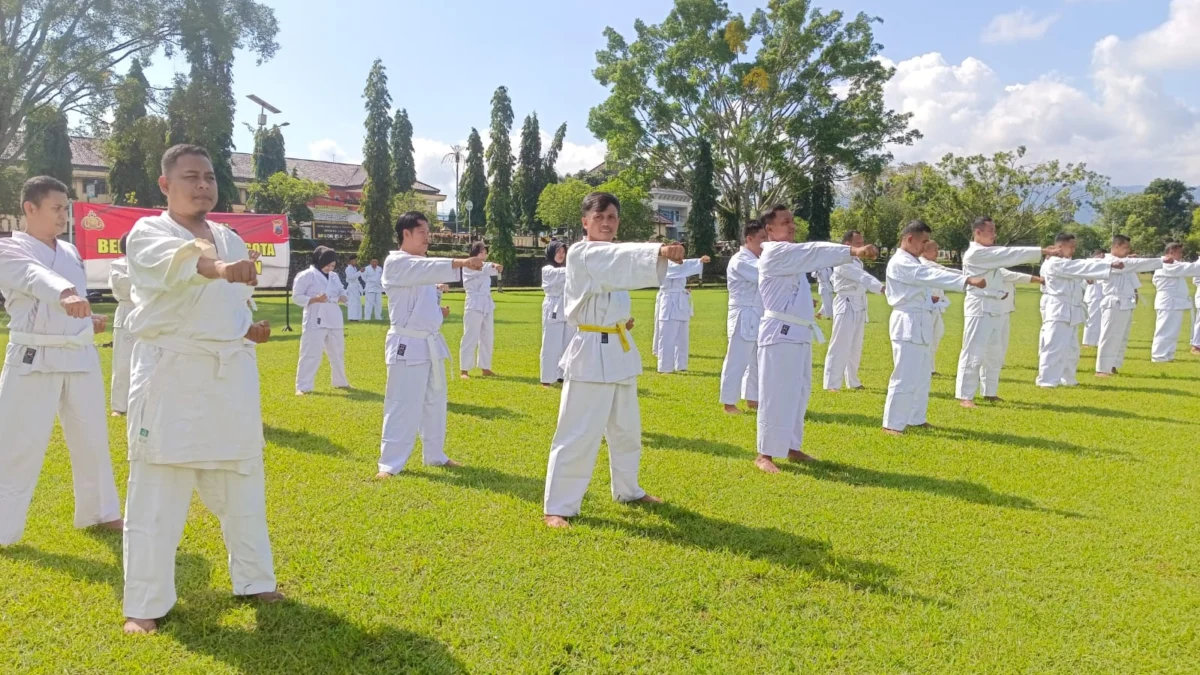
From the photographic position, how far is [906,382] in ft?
27.4

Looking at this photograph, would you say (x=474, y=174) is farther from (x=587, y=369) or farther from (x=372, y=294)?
(x=587, y=369)

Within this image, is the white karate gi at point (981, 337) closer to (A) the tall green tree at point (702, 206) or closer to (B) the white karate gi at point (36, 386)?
(B) the white karate gi at point (36, 386)

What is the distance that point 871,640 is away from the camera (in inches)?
150

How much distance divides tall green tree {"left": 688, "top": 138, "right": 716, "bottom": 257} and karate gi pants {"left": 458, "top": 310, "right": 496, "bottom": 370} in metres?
34.5

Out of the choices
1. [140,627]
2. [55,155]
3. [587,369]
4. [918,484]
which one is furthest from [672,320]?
[55,155]

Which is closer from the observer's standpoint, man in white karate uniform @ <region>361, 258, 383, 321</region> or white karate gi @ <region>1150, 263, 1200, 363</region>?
white karate gi @ <region>1150, 263, 1200, 363</region>

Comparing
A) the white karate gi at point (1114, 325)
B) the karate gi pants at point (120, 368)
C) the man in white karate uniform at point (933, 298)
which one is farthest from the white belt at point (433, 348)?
the white karate gi at point (1114, 325)

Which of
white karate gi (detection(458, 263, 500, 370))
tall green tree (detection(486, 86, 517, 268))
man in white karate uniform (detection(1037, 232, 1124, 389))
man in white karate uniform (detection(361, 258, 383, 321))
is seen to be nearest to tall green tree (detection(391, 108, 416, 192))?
tall green tree (detection(486, 86, 517, 268))

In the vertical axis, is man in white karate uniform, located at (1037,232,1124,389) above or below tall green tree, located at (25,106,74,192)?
below

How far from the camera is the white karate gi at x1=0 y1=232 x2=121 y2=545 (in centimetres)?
482

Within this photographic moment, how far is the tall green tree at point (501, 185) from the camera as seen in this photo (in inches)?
1866

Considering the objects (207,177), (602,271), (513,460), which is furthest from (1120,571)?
(207,177)

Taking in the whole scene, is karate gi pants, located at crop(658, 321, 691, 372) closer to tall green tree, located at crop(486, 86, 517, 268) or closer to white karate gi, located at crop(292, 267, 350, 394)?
white karate gi, located at crop(292, 267, 350, 394)

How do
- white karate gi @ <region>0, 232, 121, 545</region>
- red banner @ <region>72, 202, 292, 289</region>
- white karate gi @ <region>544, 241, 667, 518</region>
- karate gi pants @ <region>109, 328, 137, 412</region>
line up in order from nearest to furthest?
1. white karate gi @ <region>0, 232, 121, 545</region>
2. white karate gi @ <region>544, 241, 667, 518</region>
3. karate gi pants @ <region>109, 328, 137, 412</region>
4. red banner @ <region>72, 202, 292, 289</region>
